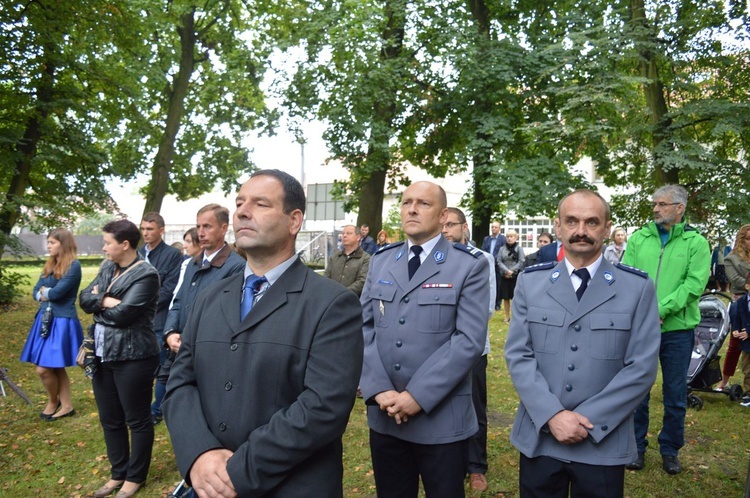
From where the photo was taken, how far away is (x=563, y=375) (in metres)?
3.37

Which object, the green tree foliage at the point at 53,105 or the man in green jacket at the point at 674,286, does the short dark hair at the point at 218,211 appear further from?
the green tree foliage at the point at 53,105

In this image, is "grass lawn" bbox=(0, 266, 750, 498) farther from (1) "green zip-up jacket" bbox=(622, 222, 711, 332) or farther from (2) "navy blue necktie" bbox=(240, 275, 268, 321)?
(2) "navy blue necktie" bbox=(240, 275, 268, 321)

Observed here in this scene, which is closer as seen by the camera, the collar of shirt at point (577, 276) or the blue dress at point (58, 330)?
the collar of shirt at point (577, 276)

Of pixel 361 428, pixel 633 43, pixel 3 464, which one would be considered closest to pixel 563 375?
pixel 361 428

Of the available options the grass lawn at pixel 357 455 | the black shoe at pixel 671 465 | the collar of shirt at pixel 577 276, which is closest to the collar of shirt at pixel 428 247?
the collar of shirt at pixel 577 276

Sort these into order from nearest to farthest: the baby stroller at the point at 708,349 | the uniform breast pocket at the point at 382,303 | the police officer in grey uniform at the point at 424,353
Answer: the police officer in grey uniform at the point at 424,353 → the uniform breast pocket at the point at 382,303 → the baby stroller at the point at 708,349

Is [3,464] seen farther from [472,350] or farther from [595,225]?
[595,225]

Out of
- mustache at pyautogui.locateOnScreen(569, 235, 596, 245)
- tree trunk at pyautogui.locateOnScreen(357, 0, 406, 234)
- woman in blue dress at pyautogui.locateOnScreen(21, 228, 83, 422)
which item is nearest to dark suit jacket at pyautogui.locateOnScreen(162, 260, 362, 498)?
mustache at pyautogui.locateOnScreen(569, 235, 596, 245)

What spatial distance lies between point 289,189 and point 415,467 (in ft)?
6.53

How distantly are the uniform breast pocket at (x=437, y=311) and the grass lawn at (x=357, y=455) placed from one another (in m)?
2.09

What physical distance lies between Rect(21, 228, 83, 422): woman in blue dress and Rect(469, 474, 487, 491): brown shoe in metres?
4.82

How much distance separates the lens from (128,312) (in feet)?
16.4

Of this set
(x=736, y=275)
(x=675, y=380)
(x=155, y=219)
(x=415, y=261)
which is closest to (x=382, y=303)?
(x=415, y=261)

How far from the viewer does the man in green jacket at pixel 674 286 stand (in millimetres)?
5301
